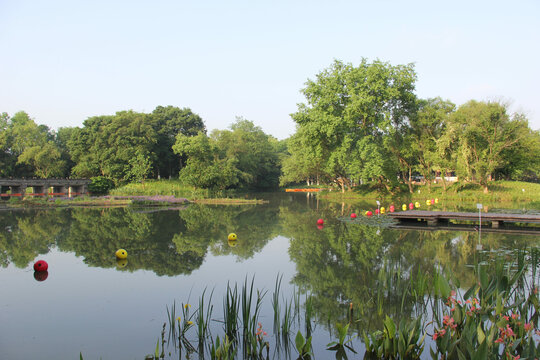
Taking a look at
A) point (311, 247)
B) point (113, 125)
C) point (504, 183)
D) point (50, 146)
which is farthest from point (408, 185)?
point (50, 146)

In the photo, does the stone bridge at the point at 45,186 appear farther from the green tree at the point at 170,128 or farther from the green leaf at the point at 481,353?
the green leaf at the point at 481,353

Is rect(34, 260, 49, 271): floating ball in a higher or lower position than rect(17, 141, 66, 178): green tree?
lower

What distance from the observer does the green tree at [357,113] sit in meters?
38.0

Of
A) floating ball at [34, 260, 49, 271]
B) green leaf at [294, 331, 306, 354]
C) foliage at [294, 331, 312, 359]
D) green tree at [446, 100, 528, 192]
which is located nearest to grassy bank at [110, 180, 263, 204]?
green tree at [446, 100, 528, 192]

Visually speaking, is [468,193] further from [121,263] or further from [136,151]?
[136,151]

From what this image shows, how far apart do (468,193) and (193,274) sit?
35441 millimetres

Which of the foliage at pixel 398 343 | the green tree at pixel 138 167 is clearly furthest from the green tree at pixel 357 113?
the foliage at pixel 398 343

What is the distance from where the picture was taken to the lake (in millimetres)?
7188

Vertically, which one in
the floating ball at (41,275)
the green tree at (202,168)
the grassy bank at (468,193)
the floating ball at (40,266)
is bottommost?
the floating ball at (41,275)

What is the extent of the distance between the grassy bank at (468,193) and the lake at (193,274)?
67.8 ft

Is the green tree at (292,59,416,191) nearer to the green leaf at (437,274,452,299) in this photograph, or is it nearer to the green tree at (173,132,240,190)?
the green tree at (173,132,240,190)

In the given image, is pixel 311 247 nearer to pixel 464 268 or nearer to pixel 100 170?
pixel 464 268

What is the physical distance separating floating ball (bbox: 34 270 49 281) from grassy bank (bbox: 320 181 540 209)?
33.9 m

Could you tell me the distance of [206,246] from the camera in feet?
53.2
